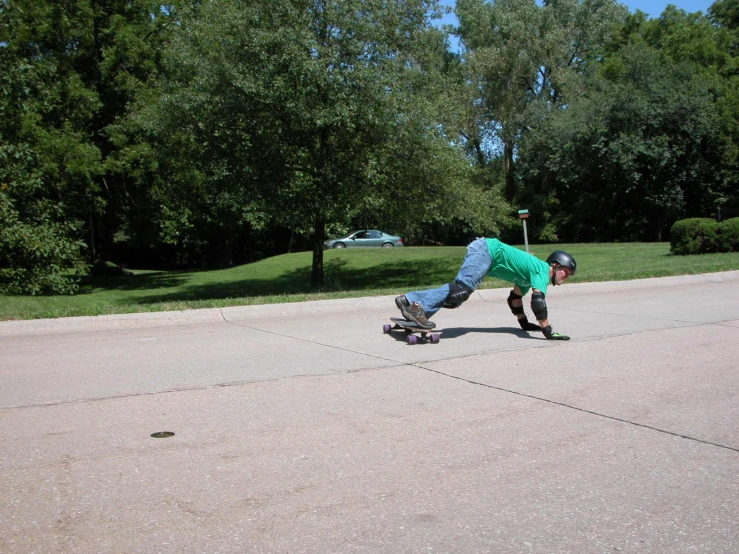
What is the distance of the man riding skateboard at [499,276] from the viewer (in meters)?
8.13

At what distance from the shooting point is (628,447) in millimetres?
4555

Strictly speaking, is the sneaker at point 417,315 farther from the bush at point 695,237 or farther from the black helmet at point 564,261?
the bush at point 695,237

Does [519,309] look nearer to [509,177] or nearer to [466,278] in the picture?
[466,278]

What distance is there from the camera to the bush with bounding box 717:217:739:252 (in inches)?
840

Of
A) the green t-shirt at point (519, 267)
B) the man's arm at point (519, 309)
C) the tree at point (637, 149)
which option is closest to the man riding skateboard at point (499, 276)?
the green t-shirt at point (519, 267)

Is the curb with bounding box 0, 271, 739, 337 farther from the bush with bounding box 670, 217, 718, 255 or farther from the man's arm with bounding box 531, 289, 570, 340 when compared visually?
the bush with bounding box 670, 217, 718, 255

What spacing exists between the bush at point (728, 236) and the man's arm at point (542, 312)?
1601cm

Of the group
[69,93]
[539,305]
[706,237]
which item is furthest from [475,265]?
[69,93]

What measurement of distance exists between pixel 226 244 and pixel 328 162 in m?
22.1

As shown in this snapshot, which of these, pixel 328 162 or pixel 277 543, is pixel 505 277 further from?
pixel 328 162

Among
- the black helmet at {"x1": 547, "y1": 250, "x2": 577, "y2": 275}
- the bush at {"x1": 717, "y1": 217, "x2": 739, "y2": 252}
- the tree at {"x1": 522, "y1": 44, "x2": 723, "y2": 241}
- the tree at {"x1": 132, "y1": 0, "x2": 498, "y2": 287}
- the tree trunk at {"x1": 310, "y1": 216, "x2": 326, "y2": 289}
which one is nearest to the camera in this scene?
the black helmet at {"x1": 547, "y1": 250, "x2": 577, "y2": 275}

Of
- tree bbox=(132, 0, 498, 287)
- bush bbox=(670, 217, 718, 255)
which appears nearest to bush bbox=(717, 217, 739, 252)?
bush bbox=(670, 217, 718, 255)

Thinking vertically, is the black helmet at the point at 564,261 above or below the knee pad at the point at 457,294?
above

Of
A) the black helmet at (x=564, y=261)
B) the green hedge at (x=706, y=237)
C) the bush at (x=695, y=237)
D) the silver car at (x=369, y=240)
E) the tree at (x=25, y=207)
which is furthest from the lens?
the silver car at (x=369, y=240)
